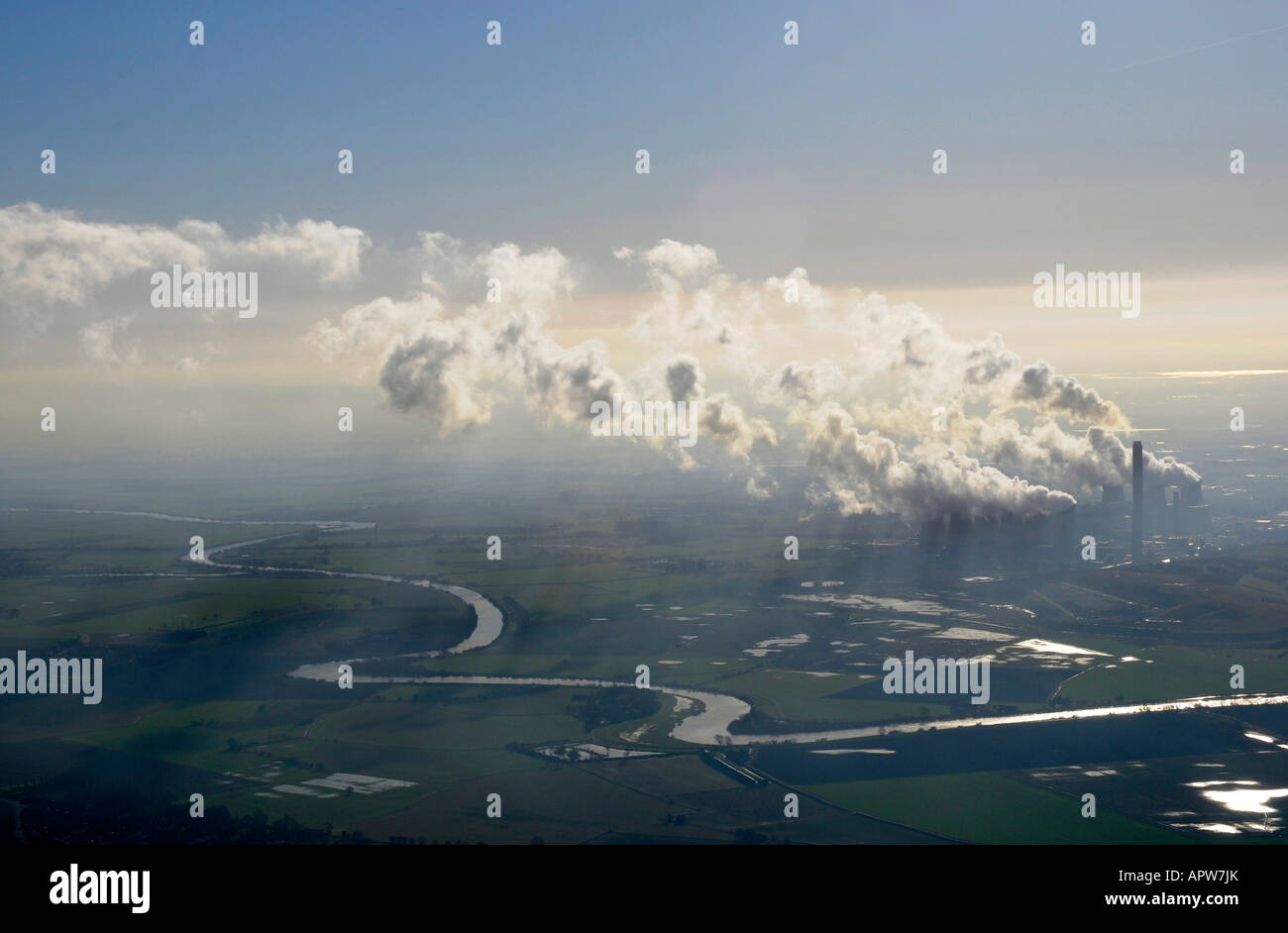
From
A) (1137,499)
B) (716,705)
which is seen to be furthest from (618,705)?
(1137,499)

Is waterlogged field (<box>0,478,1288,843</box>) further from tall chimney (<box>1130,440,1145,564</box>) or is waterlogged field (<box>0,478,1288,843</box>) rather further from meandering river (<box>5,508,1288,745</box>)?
tall chimney (<box>1130,440,1145,564</box>)

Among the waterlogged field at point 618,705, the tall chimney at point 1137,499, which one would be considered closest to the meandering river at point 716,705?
the waterlogged field at point 618,705

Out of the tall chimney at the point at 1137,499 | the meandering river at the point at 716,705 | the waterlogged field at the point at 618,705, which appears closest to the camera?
the waterlogged field at the point at 618,705

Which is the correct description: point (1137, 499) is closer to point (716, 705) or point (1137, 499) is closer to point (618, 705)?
point (716, 705)

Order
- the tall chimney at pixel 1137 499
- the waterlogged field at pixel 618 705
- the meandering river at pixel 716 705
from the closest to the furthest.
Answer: the waterlogged field at pixel 618 705
the meandering river at pixel 716 705
the tall chimney at pixel 1137 499

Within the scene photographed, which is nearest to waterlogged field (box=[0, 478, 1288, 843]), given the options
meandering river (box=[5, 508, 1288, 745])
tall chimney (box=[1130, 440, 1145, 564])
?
meandering river (box=[5, 508, 1288, 745])

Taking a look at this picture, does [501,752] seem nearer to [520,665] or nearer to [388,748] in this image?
[388,748]

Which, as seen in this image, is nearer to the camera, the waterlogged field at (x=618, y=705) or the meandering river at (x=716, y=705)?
the waterlogged field at (x=618, y=705)

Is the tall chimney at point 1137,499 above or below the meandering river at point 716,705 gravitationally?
above

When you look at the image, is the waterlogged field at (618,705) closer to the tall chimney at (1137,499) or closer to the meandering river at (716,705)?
the meandering river at (716,705)
